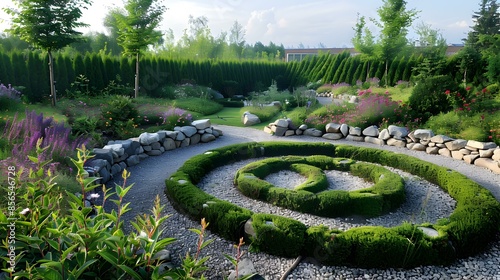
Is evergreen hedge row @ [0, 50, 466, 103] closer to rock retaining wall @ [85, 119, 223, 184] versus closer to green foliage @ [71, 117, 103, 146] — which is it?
green foliage @ [71, 117, 103, 146]

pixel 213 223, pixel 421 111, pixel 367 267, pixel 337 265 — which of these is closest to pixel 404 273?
pixel 367 267

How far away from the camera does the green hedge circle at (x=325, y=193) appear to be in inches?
183

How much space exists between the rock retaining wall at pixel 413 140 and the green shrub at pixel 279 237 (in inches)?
202

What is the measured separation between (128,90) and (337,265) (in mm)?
14921

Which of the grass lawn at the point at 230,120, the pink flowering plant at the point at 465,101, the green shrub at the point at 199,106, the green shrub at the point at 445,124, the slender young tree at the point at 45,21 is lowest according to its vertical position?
the grass lawn at the point at 230,120

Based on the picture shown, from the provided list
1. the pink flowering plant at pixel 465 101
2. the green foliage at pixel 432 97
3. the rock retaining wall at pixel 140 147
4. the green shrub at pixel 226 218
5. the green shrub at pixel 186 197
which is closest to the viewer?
the green shrub at pixel 226 218

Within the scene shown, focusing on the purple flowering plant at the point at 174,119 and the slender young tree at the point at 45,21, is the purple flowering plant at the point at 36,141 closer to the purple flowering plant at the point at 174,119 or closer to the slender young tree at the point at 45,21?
the purple flowering plant at the point at 174,119

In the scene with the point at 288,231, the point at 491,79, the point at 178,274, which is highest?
the point at 491,79

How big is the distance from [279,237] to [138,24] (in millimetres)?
13588

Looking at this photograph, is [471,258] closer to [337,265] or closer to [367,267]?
[367,267]

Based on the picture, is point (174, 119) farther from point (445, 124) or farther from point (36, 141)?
point (445, 124)

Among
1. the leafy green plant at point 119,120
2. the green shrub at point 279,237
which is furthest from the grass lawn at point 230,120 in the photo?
the green shrub at point 279,237

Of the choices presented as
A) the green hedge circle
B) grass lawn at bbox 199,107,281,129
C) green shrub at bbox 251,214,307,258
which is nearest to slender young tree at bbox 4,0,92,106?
grass lawn at bbox 199,107,281,129

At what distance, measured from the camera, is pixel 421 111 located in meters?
9.34
